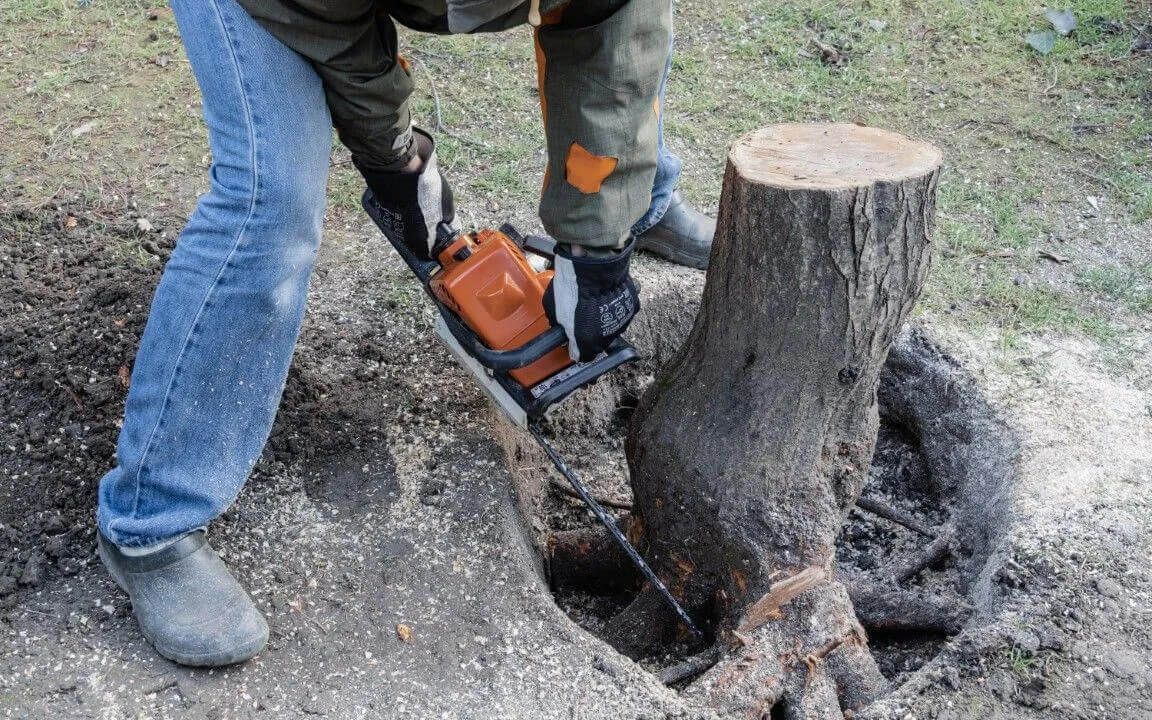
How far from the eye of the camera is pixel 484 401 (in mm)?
2688


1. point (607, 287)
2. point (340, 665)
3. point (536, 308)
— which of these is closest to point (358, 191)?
point (536, 308)

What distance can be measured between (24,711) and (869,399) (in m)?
1.80

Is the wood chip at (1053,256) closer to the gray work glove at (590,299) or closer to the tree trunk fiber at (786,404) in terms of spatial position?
the tree trunk fiber at (786,404)

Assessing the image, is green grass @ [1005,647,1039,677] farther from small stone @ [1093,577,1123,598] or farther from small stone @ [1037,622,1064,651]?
small stone @ [1093,577,1123,598]

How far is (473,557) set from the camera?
228 centimetres

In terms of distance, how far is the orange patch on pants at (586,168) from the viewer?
1.97 m

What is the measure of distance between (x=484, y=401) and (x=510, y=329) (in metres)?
0.38

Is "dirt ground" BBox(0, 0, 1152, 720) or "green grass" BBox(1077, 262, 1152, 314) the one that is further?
"green grass" BBox(1077, 262, 1152, 314)

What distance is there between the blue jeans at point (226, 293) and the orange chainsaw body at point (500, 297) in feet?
1.59

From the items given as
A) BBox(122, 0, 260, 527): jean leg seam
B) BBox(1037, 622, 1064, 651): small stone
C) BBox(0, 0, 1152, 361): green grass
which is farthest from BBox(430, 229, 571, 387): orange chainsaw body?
BBox(1037, 622, 1064, 651): small stone

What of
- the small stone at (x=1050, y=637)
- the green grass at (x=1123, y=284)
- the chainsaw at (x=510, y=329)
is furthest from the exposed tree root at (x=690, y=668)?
the green grass at (x=1123, y=284)

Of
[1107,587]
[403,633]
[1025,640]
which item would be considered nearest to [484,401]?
[403,633]

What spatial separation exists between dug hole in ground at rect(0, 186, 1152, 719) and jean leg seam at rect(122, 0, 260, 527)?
386 millimetres

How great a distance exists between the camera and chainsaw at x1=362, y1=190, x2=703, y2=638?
2.33 meters
